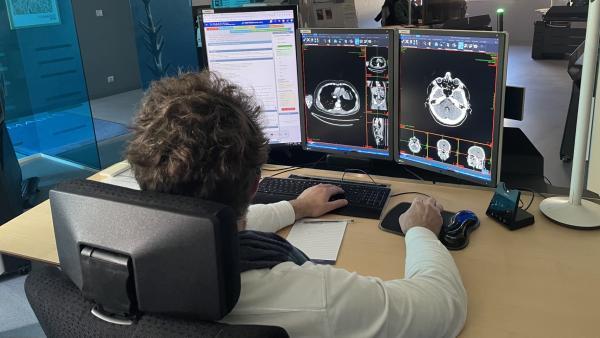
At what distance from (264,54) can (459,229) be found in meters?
0.94

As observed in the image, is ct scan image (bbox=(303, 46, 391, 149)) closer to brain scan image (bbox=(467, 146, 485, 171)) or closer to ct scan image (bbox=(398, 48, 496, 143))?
ct scan image (bbox=(398, 48, 496, 143))

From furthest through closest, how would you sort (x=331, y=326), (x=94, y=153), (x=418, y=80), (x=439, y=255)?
(x=94, y=153)
(x=418, y=80)
(x=439, y=255)
(x=331, y=326)

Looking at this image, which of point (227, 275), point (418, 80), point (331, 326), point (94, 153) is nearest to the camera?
point (227, 275)

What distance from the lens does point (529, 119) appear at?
5.33m

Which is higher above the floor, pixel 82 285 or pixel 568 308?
pixel 82 285

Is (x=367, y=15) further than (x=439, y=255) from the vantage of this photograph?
Yes

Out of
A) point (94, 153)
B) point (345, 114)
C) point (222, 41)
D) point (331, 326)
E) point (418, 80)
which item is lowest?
point (94, 153)

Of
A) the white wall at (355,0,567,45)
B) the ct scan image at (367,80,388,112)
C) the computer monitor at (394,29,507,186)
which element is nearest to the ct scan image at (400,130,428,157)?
the computer monitor at (394,29,507,186)

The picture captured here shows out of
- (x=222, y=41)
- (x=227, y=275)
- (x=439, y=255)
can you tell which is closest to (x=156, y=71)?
(x=222, y=41)

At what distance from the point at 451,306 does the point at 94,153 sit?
3973 mm

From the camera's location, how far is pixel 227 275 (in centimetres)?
69

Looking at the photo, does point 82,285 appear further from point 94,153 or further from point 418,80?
point 94,153

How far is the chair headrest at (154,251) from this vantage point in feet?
2.21

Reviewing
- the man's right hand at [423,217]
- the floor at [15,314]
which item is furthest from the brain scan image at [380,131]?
→ the floor at [15,314]
